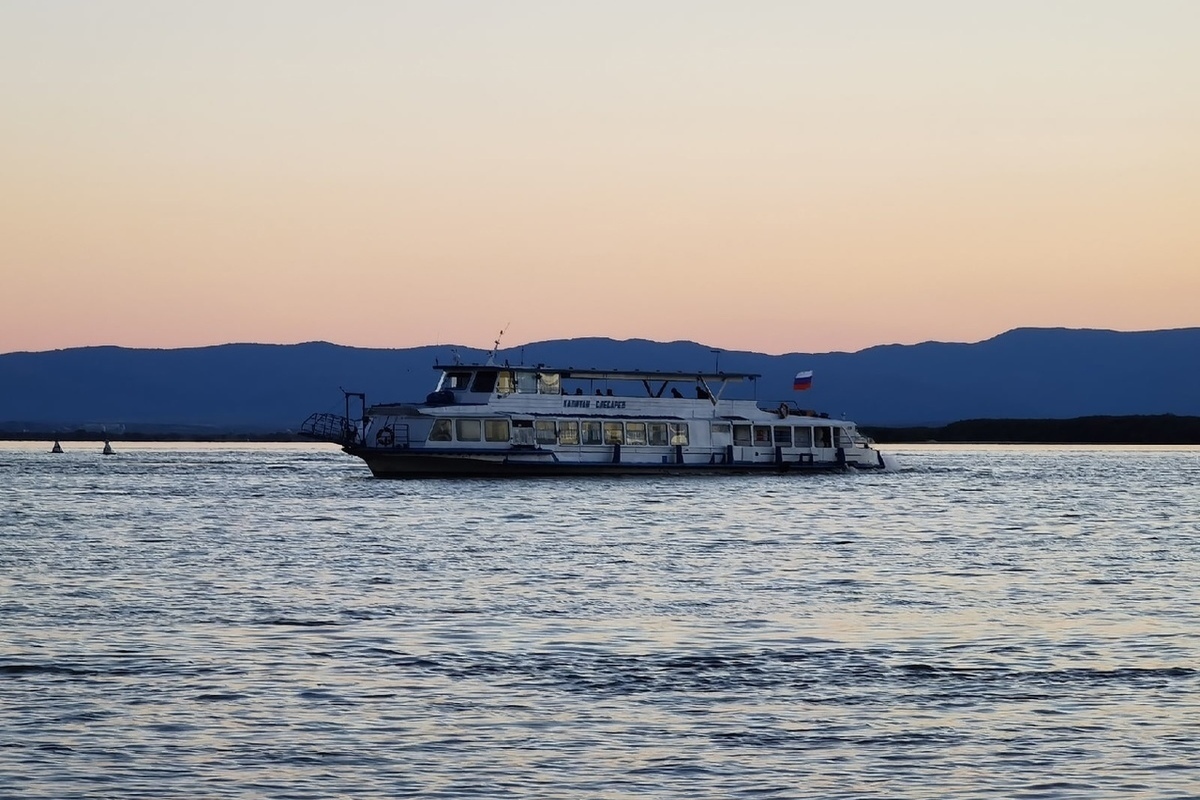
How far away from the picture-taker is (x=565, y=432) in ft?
269

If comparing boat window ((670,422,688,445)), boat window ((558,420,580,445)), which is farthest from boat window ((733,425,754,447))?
boat window ((558,420,580,445))

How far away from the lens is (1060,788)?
15.1 m

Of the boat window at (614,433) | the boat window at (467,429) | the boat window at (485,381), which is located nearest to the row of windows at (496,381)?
the boat window at (485,381)

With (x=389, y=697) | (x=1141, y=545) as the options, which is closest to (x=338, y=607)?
(x=389, y=697)

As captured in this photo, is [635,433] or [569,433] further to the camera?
[635,433]

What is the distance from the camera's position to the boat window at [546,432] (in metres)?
80.9

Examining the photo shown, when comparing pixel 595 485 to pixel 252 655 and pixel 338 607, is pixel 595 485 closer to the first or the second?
pixel 338 607

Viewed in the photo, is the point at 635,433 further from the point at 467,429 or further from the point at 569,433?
the point at 467,429

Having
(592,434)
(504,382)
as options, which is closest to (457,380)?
(504,382)

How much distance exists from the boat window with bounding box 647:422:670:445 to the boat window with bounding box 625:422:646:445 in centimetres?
49

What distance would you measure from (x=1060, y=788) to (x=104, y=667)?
1227cm

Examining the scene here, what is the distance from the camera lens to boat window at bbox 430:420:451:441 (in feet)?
254

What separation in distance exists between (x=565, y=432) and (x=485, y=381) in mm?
4798

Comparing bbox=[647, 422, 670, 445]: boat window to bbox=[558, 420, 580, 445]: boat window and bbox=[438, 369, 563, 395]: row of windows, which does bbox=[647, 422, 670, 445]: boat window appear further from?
bbox=[438, 369, 563, 395]: row of windows
